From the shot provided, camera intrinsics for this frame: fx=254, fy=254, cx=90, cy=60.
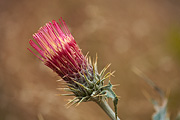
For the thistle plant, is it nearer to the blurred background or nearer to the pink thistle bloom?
the pink thistle bloom

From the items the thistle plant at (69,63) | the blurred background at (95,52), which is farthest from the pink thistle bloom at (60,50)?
the blurred background at (95,52)

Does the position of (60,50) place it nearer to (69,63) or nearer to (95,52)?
(69,63)

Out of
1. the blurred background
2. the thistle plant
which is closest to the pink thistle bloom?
the thistle plant

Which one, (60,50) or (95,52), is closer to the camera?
(60,50)

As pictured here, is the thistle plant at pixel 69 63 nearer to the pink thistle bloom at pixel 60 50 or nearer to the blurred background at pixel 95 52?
the pink thistle bloom at pixel 60 50

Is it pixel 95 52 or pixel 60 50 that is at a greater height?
pixel 95 52

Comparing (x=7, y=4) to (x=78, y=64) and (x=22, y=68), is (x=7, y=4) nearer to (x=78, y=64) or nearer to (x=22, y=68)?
(x=22, y=68)

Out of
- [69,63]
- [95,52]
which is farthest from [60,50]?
[95,52]
